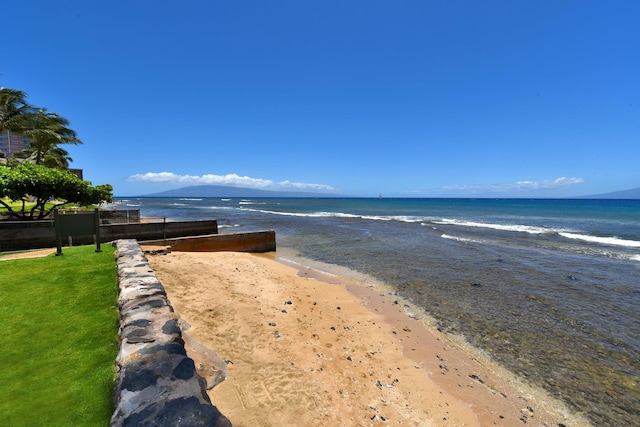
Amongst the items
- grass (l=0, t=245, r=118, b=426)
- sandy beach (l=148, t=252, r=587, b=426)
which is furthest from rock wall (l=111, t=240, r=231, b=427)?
sandy beach (l=148, t=252, r=587, b=426)

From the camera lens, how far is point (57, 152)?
3659 centimetres

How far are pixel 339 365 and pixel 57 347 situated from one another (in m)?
4.08

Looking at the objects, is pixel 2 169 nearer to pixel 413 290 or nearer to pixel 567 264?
pixel 413 290

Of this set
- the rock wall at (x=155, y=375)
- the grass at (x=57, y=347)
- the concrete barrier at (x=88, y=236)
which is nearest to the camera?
the rock wall at (x=155, y=375)

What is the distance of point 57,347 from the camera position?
3.46 m

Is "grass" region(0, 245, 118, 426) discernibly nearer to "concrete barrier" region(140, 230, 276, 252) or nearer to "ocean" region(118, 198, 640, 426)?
"ocean" region(118, 198, 640, 426)

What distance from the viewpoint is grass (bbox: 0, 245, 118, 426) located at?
98.0 inches

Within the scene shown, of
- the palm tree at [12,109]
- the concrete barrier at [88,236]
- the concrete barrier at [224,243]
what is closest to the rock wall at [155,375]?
the concrete barrier at [224,243]

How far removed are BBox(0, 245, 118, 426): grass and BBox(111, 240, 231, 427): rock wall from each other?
20 centimetres

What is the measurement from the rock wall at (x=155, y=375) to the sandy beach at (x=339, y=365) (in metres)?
1.16

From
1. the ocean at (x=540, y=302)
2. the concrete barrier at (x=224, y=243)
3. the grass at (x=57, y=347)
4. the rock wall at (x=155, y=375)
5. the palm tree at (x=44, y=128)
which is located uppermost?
the palm tree at (x=44, y=128)

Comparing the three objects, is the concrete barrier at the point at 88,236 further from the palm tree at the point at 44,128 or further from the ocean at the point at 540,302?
the palm tree at the point at 44,128

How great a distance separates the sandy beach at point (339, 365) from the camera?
4.14 m

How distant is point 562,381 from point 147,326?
22.8 ft
